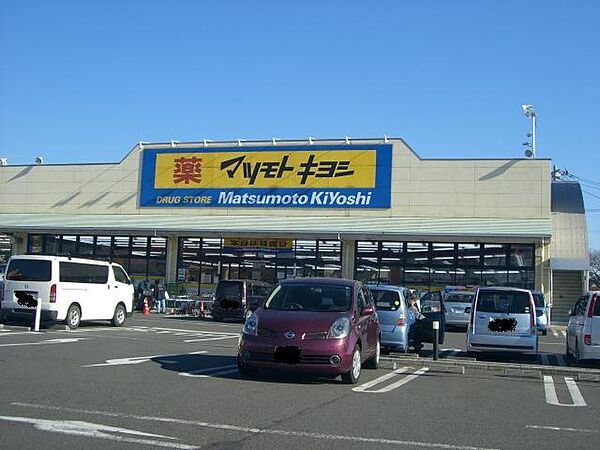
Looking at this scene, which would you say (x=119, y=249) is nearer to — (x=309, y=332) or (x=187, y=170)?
(x=187, y=170)

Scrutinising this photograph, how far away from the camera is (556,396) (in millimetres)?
10836

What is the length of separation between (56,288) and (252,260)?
59.3 feet

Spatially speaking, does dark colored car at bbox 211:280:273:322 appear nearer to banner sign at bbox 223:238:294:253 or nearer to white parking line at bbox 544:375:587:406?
banner sign at bbox 223:238:294:253

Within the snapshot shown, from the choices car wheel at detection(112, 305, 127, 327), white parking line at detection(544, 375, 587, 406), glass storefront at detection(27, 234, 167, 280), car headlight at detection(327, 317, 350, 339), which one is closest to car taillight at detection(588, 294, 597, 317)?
white parking line at detection(544, 375, 587, 406)

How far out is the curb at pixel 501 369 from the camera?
13.2m

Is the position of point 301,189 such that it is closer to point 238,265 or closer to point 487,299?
point 238,265

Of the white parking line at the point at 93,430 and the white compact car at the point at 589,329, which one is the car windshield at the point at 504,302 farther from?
the white parking line at the point at 93,430

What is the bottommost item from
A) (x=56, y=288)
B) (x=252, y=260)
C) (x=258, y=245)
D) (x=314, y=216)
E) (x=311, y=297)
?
(x=56, y=288)

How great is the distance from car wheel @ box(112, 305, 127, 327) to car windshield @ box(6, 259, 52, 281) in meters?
3.42

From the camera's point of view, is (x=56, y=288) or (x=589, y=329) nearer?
(x=589, y=329)

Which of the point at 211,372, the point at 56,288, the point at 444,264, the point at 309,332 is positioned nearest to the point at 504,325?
the point at 309,332

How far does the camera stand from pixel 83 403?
28.4 ft

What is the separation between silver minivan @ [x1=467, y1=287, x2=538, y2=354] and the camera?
618 inches

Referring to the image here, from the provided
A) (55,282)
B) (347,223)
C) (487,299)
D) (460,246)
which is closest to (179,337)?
(55,282)
